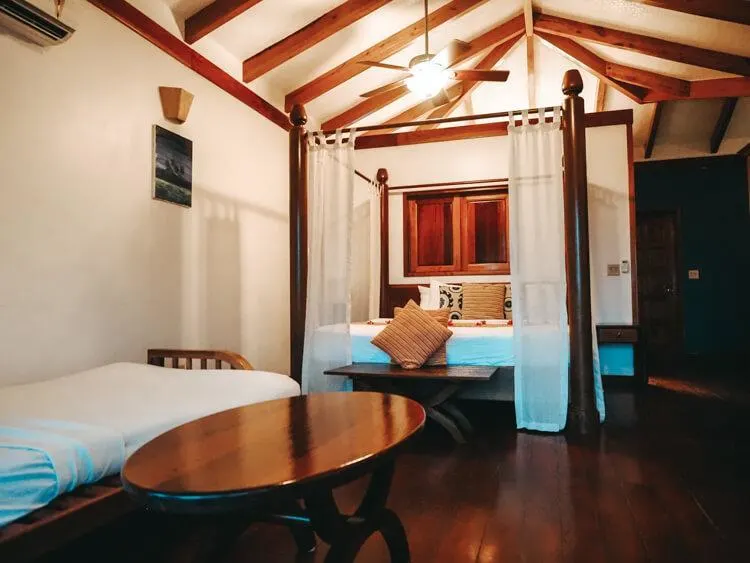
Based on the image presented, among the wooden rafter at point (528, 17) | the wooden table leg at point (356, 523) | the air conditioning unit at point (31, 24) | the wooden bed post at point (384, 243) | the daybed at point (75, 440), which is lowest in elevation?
the wooden table leg at point (356, 523)

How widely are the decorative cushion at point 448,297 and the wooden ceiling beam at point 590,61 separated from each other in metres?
2.50

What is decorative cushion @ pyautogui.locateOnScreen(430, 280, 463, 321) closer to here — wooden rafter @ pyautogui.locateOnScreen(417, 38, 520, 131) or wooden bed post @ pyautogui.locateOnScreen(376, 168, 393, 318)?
wooden bed post @ pyautogui.locateOnScreen(376, 168, 393, 318)

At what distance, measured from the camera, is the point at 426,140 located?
18.8 feet

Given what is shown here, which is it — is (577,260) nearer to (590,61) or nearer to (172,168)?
(172,168)

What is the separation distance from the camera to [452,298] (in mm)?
5109

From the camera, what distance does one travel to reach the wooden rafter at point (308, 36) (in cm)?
381

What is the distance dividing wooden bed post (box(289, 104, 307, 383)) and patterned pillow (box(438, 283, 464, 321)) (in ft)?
6.29

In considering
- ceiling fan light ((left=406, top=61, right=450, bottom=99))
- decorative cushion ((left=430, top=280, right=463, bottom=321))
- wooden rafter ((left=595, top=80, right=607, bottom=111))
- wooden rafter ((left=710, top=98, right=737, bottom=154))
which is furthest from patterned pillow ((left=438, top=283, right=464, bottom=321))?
wooden rafter ((left=710, top=98, right=737, bottom=154))


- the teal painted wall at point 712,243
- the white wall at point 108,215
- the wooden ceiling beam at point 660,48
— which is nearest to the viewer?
the white wall at point 108,215

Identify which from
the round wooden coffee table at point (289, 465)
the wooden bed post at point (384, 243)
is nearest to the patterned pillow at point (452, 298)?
the wooden bed post at point (384, 243)

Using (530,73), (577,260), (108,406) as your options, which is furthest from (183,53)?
(530,73)

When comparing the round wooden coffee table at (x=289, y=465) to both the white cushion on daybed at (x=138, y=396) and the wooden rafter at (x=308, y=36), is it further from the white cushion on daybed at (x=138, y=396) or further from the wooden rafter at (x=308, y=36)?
the wooden rafter at (x=308, y=36)

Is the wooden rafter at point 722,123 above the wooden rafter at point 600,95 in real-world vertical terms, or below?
below

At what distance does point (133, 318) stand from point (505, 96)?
4734 mm
